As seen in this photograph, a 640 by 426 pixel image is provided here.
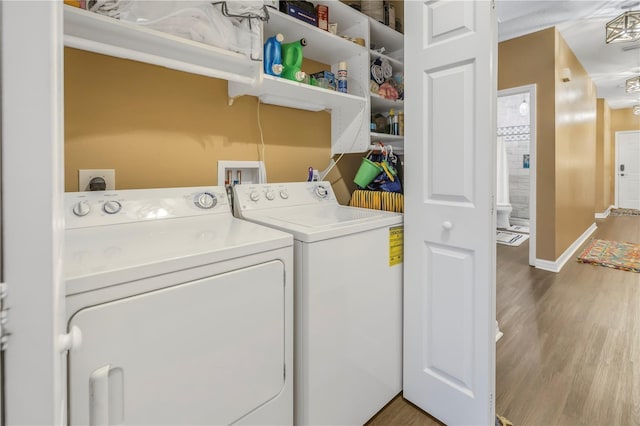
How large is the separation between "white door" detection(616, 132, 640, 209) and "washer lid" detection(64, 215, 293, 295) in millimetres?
10533

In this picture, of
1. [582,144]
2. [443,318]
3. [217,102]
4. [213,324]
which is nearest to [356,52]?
[217,102]

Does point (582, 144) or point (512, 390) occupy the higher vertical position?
point (582, 144)

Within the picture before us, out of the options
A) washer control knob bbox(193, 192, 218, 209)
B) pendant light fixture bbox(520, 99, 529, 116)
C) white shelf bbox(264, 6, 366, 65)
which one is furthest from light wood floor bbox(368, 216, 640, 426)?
pendant light fixture bbox(520, 99, 529, 116)

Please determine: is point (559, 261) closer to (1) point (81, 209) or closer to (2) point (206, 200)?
(2) point (206, 200)

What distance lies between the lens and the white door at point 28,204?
1.14 feet

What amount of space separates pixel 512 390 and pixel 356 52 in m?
2.05

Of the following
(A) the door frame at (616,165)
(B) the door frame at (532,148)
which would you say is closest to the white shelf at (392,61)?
(B) the door frame at (532,148)

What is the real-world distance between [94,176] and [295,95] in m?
1.02

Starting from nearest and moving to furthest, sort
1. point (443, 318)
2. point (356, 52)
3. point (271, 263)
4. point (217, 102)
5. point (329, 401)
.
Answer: point (271, 263), point (329, 401), point (443, 318), point (217, 102), point (356, 52)

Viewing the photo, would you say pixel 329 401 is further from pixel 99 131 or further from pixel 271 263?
pixel 99 131

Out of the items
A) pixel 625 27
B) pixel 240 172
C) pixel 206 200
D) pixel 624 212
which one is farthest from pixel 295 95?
pixel 624 212

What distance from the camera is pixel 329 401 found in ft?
4.22

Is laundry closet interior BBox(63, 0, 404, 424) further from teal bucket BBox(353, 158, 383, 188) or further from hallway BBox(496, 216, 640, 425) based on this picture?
hallway BBox(496, 216, 640, 425)

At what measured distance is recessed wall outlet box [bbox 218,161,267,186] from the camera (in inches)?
66.5
